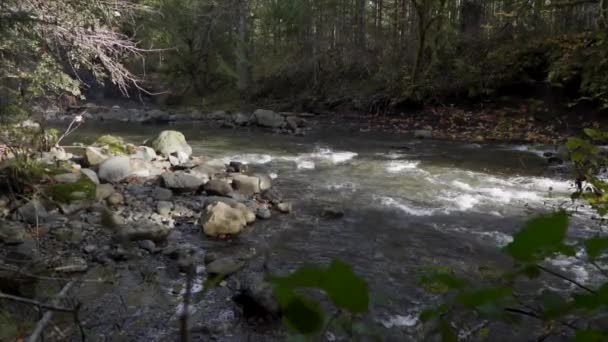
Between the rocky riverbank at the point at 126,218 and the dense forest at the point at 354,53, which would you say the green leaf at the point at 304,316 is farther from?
the dense forest at the point at 354,53

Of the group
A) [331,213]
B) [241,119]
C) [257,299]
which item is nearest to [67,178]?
[331,213]

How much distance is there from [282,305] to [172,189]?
7.84 meters

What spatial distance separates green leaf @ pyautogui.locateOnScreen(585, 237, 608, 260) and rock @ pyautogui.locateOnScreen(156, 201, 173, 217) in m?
6.62

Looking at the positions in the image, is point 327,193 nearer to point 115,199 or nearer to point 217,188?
point 217,188

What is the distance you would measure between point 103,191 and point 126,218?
1131mm

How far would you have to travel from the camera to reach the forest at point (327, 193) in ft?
3.31

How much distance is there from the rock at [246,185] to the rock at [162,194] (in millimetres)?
1158

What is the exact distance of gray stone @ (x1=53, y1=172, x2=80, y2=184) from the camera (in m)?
7.27

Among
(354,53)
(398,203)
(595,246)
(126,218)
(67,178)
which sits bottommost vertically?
(398,203)

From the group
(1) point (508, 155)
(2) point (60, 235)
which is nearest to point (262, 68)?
(1) point (508, 155)

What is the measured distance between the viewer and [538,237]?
2.36 feet

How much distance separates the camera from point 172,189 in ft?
26.9

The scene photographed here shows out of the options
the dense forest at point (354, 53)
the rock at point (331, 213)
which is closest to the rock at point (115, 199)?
the dense forest at point (354, 53)

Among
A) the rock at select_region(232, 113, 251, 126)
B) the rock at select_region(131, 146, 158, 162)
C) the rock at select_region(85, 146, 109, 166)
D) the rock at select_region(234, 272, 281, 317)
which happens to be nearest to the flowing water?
the rock at select_region(234, 272, 281, 317)
